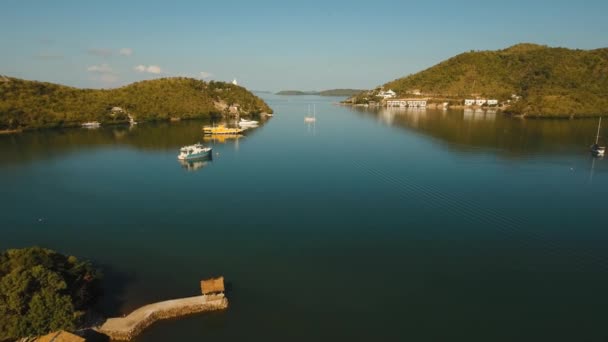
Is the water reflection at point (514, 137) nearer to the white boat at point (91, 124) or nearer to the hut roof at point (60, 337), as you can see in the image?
the hut roof at point (60, 337)

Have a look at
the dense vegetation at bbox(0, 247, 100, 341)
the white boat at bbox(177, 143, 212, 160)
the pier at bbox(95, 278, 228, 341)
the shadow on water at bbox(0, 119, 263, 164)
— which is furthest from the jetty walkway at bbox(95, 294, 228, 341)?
the shadow on water at bbox(0, 119, 263, 164)

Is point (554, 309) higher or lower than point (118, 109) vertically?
lower

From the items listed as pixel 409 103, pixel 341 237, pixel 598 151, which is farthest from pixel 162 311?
pixel 409 103

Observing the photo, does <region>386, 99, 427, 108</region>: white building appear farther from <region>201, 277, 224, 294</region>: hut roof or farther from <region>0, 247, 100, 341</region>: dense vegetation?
<region>0, 247, 100, 341</region>: dense vegetation

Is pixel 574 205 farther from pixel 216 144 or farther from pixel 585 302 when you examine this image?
pixel 216 144

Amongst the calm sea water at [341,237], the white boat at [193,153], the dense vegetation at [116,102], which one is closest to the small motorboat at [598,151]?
the calm sea water at [341,237]

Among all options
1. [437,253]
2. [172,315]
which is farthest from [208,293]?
[437,253]
